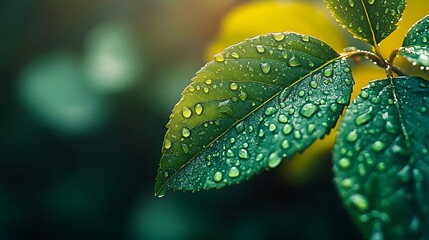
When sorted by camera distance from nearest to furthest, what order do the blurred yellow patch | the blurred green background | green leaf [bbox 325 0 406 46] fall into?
green leaf [bbox 325 0 406 46] < the blurred yellow patch < the blurred green background

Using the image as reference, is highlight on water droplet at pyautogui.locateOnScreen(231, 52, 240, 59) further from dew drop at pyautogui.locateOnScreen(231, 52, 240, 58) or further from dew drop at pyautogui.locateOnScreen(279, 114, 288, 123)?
dew drop at pyautogui.locateOnScreen(279, 114, 288, 123)

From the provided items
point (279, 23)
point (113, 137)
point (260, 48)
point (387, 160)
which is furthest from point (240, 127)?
point (113, 137)

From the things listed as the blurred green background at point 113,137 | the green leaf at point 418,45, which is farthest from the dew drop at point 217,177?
the blurred green background at point 113,137

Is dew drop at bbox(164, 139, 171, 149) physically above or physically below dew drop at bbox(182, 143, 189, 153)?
above

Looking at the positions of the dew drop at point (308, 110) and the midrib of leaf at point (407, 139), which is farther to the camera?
the dew drop at point (308, 110)

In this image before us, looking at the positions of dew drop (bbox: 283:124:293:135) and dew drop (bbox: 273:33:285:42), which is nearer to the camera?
dew drop (bbox: 283:124:293:135)

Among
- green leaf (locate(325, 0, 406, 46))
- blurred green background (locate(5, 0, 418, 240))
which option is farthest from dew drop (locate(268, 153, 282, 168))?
blurred green background (locate(5, 0, 418, 240))

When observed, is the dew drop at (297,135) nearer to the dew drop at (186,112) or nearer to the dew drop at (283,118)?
the dew drop at (283,118)
